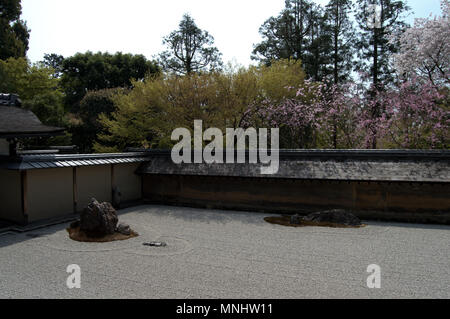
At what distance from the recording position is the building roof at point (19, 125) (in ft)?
33.7

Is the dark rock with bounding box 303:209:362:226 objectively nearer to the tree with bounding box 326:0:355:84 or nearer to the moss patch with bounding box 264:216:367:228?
the moss patch with bounding box 264:216:367:228

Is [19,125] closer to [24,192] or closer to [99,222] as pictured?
[24,192]

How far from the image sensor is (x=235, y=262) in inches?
270

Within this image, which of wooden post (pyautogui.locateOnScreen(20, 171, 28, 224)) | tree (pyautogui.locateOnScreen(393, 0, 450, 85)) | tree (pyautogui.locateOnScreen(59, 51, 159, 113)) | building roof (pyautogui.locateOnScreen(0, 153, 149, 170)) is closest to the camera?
building roof (pyautogui.locateOnScreen(0, 153, 149, 170))

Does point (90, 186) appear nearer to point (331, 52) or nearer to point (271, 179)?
point (271, 179)

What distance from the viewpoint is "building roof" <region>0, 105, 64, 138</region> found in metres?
10.3

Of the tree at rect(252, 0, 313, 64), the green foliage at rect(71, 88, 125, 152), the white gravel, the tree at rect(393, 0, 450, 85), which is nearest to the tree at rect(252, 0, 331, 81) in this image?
the tree at rect(252, 0, 313, 64)

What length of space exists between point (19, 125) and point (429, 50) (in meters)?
20.6

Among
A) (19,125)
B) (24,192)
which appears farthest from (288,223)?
(19,125)

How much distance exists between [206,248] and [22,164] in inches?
248

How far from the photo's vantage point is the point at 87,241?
326 inches

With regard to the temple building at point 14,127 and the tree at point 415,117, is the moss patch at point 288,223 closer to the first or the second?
the tree at point 415,117

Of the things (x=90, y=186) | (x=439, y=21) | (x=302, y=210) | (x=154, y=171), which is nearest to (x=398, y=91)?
(x=439, y=21)

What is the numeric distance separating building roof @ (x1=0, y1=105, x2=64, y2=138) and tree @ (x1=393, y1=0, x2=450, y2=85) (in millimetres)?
19184
